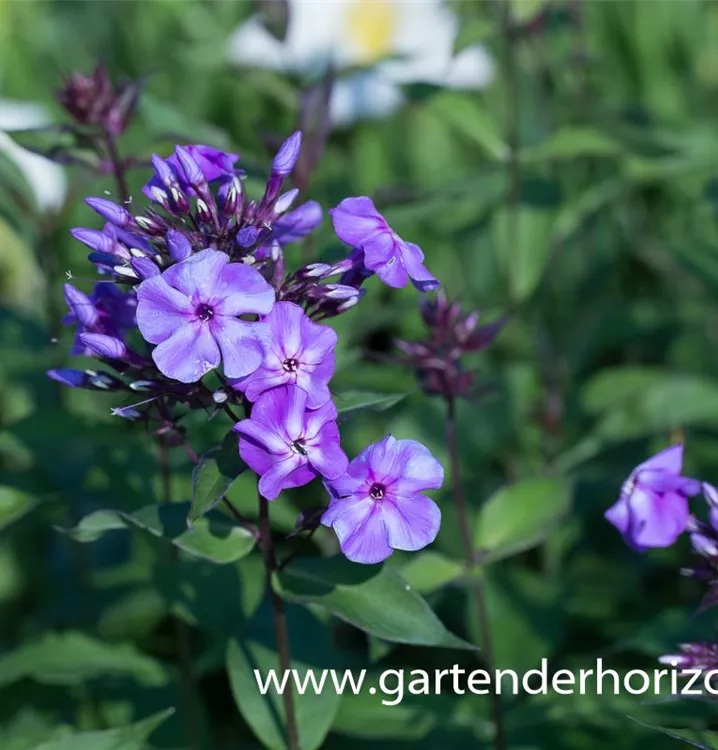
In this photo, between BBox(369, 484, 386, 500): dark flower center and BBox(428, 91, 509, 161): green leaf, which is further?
BBox(428, 91, 509, 161): green leaf

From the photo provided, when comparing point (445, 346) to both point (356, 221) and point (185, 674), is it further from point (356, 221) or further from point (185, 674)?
point (185, 674)

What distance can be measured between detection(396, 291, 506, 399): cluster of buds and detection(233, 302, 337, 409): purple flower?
0.62m

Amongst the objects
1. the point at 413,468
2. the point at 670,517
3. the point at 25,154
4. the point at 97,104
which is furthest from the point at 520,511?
the point at 25,154

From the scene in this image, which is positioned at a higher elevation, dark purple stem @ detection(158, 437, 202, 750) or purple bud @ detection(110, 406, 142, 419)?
purple bud @ detection(110, 406, 142, 419)

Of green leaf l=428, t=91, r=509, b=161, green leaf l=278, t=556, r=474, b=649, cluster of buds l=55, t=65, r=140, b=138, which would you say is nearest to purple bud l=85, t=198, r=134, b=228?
green leaf l=278, t=556, r=474, b=649

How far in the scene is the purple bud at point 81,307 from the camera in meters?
1.70

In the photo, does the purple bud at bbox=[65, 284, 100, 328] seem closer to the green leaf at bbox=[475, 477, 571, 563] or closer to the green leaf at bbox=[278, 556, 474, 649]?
the green leaf at bbox=[278, 556, 474, 649]

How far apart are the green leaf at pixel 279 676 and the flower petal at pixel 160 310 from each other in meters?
0.77

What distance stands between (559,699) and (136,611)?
1079 millimetres

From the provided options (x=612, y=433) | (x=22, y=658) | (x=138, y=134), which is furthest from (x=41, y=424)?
(x=612, y=433)

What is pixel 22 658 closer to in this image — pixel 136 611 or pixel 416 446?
pixel 136 611

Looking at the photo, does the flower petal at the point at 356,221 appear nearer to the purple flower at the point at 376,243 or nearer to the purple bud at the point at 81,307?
the purple flower at the point at 376,243

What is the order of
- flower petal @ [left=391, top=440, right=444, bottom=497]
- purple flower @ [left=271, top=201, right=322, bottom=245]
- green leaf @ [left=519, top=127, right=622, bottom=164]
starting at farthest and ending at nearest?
1. green leaf @ [left=519, top=127, right=622, bottom=164]
2. purple flower @ [left=271, top=201, right=322, bottom=245]
3. flower petal @ [left=391, top=440, right=444, bottom=497]

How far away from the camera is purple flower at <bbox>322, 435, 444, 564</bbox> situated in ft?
5.02
